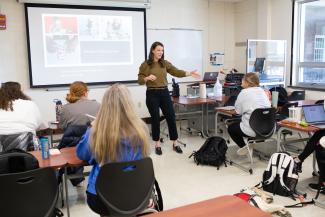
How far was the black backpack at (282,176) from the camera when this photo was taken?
332 centimetres

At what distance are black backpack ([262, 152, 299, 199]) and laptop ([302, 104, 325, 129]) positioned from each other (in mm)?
579

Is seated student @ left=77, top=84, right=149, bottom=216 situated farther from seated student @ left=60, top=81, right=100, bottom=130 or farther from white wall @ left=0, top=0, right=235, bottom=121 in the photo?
white wall @ left=0, top=0, right=235, bottom=121

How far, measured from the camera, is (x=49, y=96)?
20.1 ft

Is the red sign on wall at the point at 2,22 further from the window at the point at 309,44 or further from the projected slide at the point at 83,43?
the window at the point at 309,44

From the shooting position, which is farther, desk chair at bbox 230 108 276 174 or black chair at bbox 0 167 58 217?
desk chair at bbox 230 108 276 174

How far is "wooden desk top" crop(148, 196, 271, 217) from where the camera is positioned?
146 centimetres

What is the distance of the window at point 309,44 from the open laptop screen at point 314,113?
265cm

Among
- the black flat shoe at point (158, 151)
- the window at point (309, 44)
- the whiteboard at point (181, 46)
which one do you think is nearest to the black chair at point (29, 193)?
the black flat shoe at point (158, 151)

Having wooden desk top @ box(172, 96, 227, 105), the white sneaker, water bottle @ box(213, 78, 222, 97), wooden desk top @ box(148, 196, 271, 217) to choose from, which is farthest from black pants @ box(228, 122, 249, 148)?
wooden desk top @ box(148, 196, 271, 217)

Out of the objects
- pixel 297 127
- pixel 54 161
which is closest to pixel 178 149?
pixel 297 127

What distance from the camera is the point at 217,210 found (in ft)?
4.91

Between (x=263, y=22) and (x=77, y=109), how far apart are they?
5182 millimetres

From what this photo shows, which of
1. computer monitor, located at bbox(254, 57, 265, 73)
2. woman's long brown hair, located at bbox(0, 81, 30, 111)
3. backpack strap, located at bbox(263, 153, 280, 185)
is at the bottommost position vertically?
backpack strap, located at bbox(263, 153, 280, 185)

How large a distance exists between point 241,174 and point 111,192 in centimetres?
237
